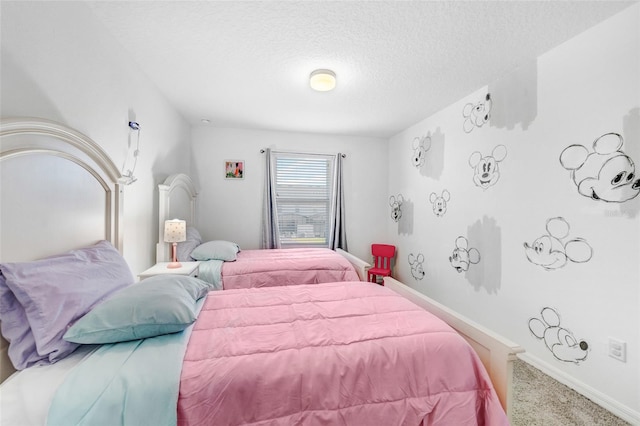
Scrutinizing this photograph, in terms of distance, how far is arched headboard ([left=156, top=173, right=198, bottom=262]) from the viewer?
98.5 inches

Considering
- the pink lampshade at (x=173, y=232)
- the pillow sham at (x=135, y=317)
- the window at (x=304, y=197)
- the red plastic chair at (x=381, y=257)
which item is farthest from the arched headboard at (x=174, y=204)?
the red plastic chair at (x=381, y=257)

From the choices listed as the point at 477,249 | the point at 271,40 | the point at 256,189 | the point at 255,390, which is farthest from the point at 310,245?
the point at 255,390

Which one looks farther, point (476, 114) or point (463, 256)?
point (463, 256)

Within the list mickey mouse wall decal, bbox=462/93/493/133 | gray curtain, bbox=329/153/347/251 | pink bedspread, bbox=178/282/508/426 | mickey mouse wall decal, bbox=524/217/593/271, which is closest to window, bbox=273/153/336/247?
gray curtain, bbox=329/153/347/251

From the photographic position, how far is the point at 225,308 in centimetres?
157

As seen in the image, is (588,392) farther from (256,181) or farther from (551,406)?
(256,181)

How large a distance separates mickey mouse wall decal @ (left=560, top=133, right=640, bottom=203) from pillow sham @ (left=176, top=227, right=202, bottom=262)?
11.1 feet

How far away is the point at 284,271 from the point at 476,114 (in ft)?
8.18

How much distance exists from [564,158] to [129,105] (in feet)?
10.7

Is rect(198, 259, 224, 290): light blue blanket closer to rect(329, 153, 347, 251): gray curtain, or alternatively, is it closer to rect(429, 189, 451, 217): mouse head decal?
rect(329, 153, 347, 251): gray curtain

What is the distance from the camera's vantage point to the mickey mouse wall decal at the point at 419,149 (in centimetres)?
341

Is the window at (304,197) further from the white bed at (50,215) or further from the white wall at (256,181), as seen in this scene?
the white bed at (50,215)

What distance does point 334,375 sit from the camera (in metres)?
1.05

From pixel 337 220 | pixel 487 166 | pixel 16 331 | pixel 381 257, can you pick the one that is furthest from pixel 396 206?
pixel 16 331
